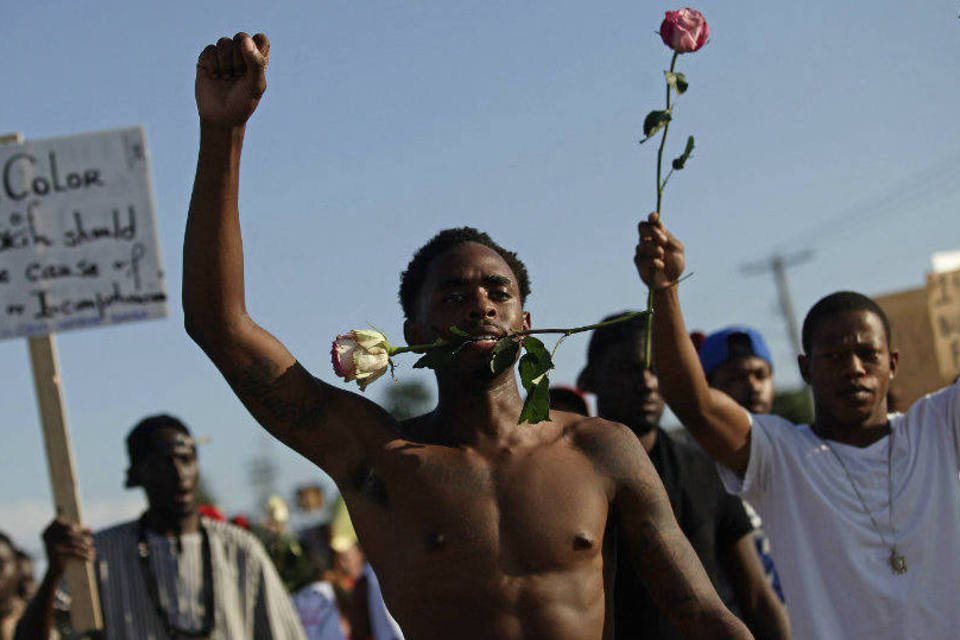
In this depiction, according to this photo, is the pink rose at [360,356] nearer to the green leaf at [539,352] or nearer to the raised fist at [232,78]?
the green leaf at [539,352]

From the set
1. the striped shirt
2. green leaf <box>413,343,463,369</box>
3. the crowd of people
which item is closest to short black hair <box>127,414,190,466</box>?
the crowd of people

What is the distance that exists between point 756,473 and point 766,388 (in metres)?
1.50

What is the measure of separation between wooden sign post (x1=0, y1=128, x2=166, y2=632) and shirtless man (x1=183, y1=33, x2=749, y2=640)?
3.52m

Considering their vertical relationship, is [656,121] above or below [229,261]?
above

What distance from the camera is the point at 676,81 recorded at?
12.1 feet

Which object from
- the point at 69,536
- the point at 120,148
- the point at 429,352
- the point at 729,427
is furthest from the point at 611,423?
the point at 120,148

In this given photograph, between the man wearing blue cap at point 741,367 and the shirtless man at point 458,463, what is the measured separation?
244cm

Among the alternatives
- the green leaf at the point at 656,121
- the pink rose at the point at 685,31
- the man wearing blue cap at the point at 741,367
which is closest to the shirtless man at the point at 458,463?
the green leaf at the point at 656,121

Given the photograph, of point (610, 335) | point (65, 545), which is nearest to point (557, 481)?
point (610, 335)

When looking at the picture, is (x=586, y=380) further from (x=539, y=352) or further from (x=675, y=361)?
(x=539, y=352)

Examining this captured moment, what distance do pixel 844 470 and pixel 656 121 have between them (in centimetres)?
157

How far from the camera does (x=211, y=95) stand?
3354 millimetres

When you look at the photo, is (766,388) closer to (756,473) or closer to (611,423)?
(756,473)

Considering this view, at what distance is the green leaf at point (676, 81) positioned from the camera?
3676 millimetres
